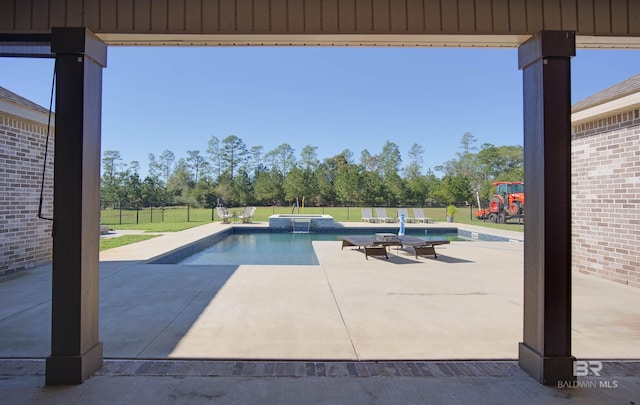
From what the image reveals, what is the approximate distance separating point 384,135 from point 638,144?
1356 inches

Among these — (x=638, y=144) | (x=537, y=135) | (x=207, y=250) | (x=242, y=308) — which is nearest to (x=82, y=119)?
(x=242, y=308)

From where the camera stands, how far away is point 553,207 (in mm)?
2445

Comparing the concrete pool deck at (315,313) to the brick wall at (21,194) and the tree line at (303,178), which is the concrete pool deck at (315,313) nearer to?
the brick wall at (21,194)

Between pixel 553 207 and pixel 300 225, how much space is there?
1471 centimetres

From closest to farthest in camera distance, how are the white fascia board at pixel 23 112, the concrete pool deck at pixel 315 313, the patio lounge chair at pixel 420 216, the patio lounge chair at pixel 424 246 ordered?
the concrete pool deck at pixel 315 313
the white fascia board at pixel 23 112
the patio lounge chair at pixel 424 246
the patio lounge chair at pixel 420 216

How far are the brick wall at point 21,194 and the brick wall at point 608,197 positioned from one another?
965 cm

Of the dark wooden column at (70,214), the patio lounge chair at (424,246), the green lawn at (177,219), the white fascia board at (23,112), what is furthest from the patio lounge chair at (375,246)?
the green lawn at (177,219)

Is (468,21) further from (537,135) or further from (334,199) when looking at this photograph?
(334,199)

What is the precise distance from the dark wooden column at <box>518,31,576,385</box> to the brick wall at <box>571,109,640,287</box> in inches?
153

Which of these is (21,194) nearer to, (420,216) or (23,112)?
(23,112)

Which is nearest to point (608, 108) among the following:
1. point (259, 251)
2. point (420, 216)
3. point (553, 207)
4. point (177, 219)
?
point (553, 207)

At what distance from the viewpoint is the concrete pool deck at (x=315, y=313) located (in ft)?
10.1

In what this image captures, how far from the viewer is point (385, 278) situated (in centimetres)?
608

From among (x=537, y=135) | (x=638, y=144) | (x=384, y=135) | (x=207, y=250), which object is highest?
(x=384, y=135)
